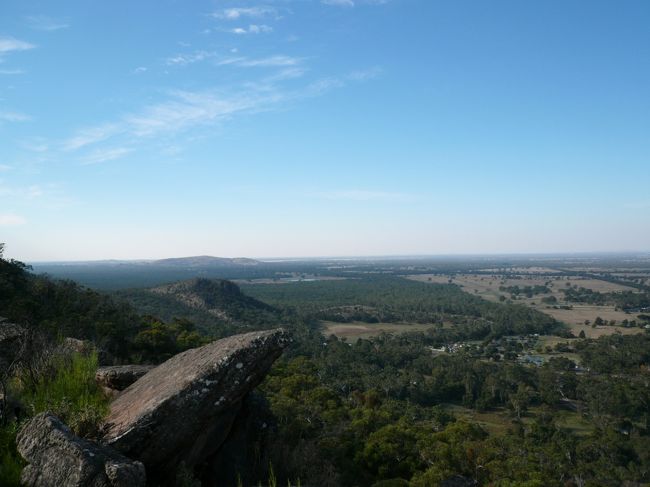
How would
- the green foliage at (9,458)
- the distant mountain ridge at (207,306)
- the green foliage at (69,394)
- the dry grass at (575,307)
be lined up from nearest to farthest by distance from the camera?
1. the green foliage at (9,458)
2. the green foliage at (69,394)
3. the distant mountain ridge at (207,306)
4. the dry grass at (575,307)

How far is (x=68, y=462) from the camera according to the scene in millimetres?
4230

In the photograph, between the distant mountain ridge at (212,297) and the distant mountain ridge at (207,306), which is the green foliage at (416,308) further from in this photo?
the distant mountain ridge at (212,297)

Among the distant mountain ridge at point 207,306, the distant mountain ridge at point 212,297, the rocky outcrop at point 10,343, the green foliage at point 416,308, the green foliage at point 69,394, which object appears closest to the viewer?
the green foliage at point 69,394

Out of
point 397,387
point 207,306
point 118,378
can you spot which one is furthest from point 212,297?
point 118,378

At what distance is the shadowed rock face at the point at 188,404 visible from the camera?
5375mm

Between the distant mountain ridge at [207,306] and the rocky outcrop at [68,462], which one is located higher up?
the rocky outcrop at [68,462]

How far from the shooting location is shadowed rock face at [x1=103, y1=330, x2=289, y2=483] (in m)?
5.38

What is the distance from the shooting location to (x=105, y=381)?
8.42m

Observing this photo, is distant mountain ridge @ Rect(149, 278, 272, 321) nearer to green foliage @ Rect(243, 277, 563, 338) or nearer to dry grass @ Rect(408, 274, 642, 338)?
green foliage @ Rect(243, 277, 563, 338)

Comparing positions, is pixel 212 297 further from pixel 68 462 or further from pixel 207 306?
pixel 68 462

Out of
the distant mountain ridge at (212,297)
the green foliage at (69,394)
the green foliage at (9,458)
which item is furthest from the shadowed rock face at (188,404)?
the distant mountain ridge at (212,297)

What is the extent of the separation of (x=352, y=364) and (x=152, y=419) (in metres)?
53.6

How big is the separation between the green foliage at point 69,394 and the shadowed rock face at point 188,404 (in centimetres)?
26

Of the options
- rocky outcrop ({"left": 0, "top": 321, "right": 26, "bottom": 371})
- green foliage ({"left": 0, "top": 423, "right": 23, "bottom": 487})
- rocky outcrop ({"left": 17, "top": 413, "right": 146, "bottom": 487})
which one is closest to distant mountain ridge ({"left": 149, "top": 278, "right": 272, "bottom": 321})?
rocky outcrop ({"left": 0, "top": 321, "right": 26, "bottom": 371})
